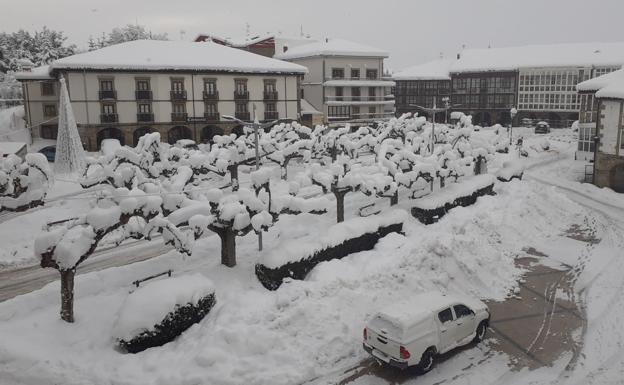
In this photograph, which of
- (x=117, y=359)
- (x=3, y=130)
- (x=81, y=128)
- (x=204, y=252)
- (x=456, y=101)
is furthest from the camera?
(x=456, y=101)

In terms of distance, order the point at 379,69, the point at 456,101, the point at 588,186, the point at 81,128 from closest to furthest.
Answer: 1. the point at 588,186
2. the point at 81,128
3. the point at 379,69
4. the point at 456,101

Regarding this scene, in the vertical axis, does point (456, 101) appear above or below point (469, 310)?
above

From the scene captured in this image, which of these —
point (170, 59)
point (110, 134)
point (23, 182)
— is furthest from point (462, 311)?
point (170, 59)

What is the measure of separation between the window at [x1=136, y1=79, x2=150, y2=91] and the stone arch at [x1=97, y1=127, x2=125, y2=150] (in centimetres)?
447

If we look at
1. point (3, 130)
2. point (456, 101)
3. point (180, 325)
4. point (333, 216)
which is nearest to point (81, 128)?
point (3, 130)

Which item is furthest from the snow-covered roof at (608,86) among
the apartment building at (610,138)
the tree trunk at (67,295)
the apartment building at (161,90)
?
the tree trunk at (67,295)

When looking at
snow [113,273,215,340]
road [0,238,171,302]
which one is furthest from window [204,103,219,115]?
snow [113,273,215,340]

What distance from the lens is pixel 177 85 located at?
49.6 m

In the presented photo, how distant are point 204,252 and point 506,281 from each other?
40.1 feet

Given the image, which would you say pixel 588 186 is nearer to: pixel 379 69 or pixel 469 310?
pixel 469 310

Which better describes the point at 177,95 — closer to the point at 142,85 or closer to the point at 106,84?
the point at 142,85

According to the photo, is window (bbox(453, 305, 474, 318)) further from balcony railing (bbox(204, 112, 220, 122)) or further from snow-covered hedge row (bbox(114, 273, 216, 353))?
balcony railing (bbox(204, 112, 220, 122))

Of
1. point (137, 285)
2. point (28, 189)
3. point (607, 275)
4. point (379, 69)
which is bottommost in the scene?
point (607, 275)

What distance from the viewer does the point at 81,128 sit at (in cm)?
4606
